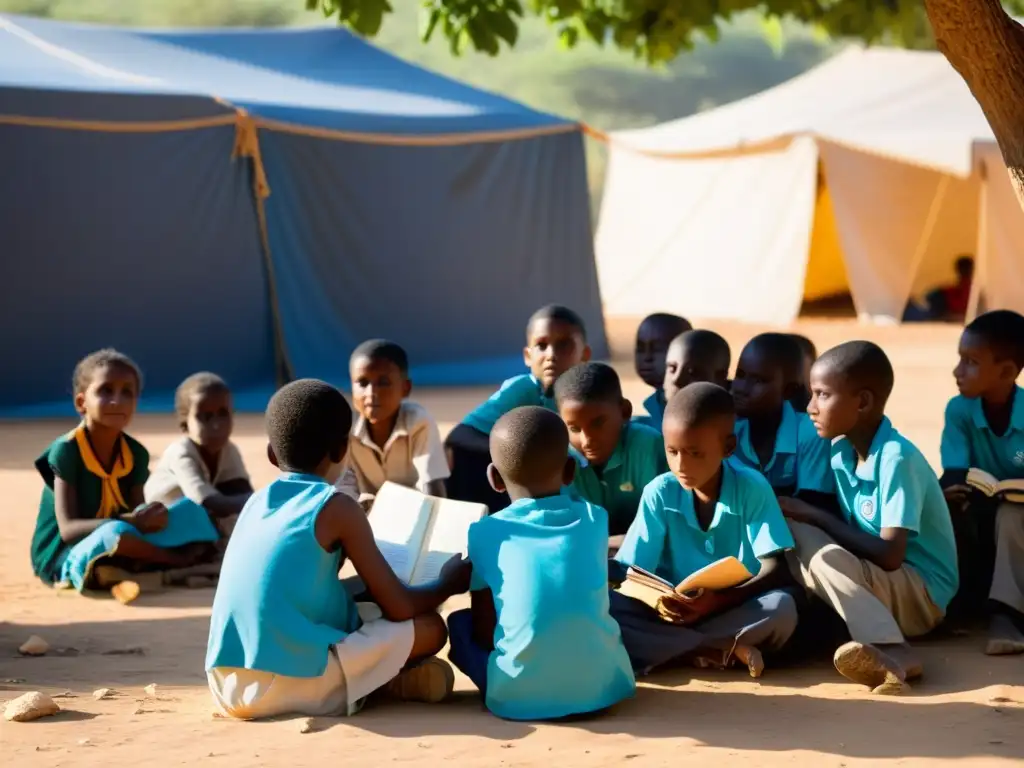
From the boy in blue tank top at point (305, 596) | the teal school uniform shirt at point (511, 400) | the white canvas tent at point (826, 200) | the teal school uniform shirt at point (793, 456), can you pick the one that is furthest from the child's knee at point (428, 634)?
the white canvas tent at point (826, 200)

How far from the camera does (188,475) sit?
5680 millimetres

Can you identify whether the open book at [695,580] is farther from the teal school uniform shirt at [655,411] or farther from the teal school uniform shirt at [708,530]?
the teal school uniform shirt at [655,411]

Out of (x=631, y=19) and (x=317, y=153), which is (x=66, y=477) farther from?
(x=317, y=153)

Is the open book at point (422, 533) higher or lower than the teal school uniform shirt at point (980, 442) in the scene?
lower

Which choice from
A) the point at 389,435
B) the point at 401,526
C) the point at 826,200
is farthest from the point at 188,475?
the point at 826,200

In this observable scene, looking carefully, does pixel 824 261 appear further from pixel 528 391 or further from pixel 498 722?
pixel 498 722

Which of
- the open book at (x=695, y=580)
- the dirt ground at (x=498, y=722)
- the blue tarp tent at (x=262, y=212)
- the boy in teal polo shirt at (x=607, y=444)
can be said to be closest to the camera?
the dirt ground at (x=498, y=722)

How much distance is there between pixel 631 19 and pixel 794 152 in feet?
27.0

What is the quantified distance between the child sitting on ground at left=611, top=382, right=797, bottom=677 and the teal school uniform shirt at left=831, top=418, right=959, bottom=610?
32cm

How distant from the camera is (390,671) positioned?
370cm

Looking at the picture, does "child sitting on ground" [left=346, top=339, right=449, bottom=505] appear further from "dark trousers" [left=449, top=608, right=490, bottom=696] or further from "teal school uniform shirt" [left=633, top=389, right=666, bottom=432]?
"dark trousers" [left=449, top=608, right=490, bottom=696]

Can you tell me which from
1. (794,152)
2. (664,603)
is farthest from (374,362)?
(794,152)

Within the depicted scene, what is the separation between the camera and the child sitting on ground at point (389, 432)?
5324 mm

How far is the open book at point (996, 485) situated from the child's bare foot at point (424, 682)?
1.74 meters
